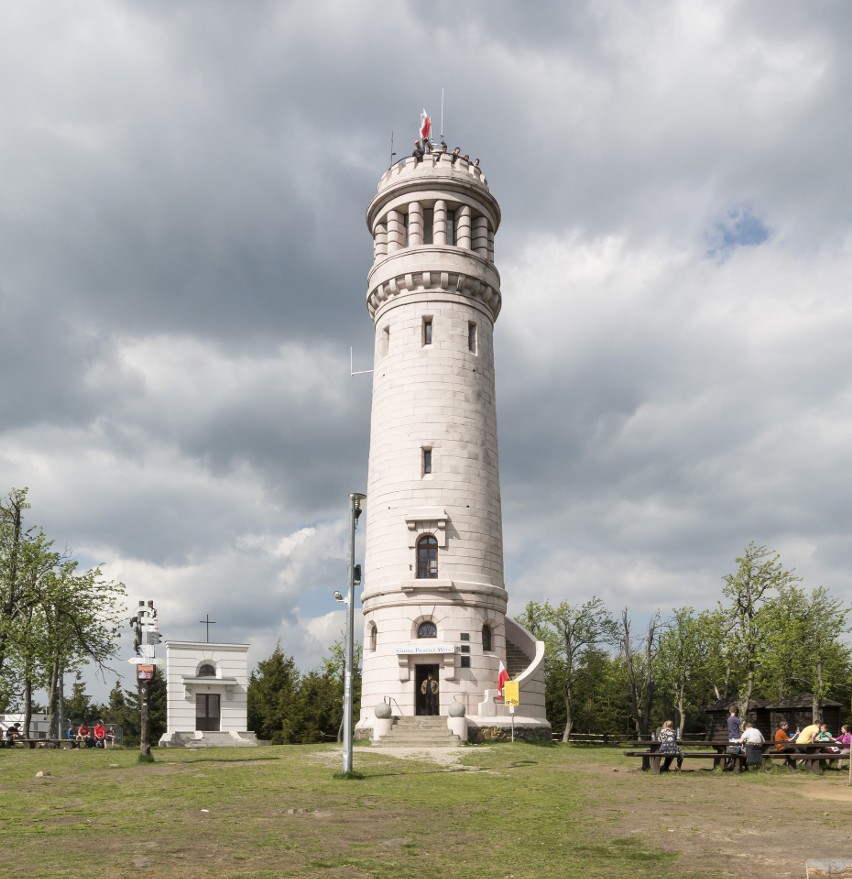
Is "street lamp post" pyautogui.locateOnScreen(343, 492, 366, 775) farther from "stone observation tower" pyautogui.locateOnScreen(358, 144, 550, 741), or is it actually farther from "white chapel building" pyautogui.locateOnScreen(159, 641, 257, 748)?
"white chapel building" pyautogui.locateOnScreen(159, 641, 257, 748)

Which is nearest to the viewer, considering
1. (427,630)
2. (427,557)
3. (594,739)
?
(427,630)

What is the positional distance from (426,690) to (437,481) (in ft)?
27.3

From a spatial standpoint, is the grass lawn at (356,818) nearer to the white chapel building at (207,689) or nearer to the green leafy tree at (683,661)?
the white chapel building at (207,689)

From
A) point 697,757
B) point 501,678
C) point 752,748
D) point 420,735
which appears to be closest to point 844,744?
point 752,748

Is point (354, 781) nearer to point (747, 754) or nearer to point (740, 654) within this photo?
point (747, 754)

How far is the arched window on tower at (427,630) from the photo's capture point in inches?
1451

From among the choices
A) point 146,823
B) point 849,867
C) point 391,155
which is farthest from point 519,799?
point 391,155

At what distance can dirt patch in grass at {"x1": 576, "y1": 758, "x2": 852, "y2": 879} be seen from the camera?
1189cm

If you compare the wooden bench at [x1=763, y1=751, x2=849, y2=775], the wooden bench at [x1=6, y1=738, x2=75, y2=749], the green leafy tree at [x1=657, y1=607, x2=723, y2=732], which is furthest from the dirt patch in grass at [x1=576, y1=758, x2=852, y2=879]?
the green leafy tree at [x1=657, y1=607, x2=723, y2=732]

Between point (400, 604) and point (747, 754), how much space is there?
16.6 metres

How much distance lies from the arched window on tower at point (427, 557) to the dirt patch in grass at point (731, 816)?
1457cm

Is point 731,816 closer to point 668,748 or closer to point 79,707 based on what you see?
point 668,748

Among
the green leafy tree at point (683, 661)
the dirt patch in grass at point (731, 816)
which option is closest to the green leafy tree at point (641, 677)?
the green leafy tree at point (683, 661)

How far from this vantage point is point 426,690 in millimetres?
36625
